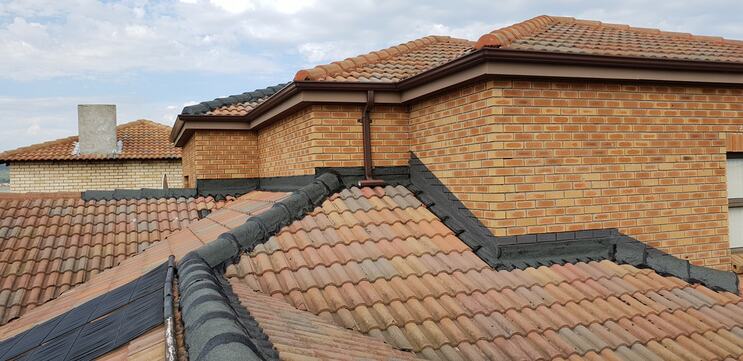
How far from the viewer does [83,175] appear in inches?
709

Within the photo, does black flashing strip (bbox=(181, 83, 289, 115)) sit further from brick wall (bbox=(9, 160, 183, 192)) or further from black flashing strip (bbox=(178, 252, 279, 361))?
brick wall (bbox=(9, 160, 183, 192))

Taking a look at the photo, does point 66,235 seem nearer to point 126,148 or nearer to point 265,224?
point 265,224

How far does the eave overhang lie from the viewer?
494 cm

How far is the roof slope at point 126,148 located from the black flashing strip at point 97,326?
14.2 metres

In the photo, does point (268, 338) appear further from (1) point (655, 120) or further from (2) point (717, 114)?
(2) point (717, 114)

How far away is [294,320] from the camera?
3326 mm

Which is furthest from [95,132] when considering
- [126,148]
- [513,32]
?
[513,32]

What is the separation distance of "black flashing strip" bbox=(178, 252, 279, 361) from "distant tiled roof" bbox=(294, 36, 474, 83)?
3522mm

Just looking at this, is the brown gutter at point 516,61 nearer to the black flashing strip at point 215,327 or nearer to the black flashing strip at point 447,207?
the black flashing strip at point 447,207

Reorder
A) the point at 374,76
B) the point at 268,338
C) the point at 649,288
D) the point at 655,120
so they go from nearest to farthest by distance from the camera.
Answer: the point at 268,338 → the point at 649,288 → the point at 655,120 → the point at 374,76

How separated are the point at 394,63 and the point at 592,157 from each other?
10.2ft

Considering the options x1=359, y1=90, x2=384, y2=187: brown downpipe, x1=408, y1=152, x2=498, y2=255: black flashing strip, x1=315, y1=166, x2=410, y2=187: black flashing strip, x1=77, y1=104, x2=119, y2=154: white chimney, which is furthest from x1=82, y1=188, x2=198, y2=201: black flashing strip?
x1=77, y1=104, x2=119, y2=154: white chimney

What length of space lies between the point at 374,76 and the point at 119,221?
4889 mm

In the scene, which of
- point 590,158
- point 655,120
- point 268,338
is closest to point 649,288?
point 590,158
